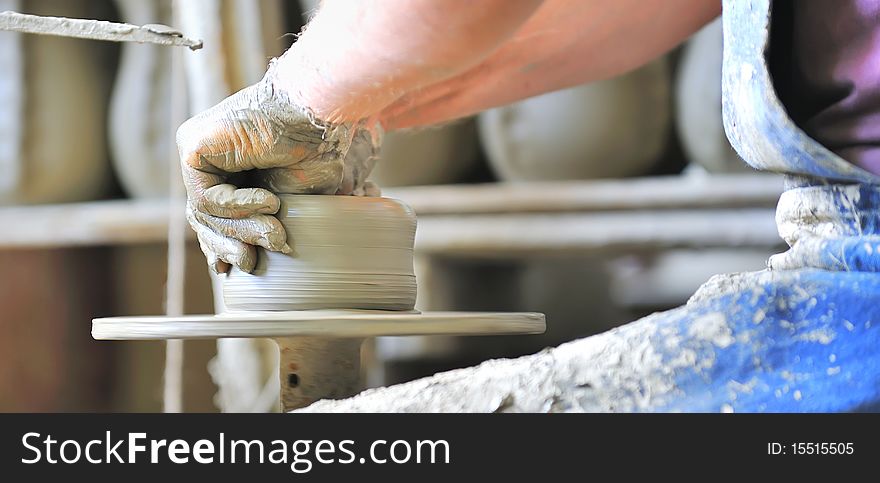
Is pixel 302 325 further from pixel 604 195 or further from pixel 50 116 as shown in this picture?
pixel 50 116

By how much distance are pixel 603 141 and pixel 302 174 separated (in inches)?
44.6

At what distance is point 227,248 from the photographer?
111cm

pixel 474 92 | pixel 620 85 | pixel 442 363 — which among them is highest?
pixel 620 85

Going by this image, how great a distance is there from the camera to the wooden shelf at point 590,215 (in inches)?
77.3

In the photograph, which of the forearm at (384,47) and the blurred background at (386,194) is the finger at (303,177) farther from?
the blurred background at (386,194)

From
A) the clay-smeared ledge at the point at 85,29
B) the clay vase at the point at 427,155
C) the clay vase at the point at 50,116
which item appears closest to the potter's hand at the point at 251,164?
the clay-smeared ledge at the point at 85,29

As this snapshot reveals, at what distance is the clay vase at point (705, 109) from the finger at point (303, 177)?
1.13 m

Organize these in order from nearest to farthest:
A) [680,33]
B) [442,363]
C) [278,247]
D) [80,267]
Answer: [278,247] < [680,33] < [442,363] < [80,267]

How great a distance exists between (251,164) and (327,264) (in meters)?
0.15

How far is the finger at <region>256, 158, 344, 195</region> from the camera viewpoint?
1.10 meters
